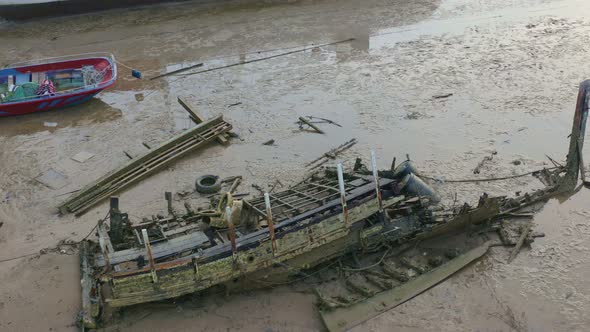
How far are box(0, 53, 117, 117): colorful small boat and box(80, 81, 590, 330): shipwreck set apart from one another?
6.70m

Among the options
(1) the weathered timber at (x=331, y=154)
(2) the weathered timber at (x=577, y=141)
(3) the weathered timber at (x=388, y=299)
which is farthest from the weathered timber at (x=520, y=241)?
(1) the weathered timber at (x=331, y=154)

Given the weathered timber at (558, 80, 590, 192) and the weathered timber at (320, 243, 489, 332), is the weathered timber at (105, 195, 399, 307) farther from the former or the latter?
the weathered timber at (558, 80, 590, 192)

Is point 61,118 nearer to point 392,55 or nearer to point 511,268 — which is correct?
point 392,55

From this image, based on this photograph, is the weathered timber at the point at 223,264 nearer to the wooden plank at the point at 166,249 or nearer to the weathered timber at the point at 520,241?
the wooden plank at the point at 166,249

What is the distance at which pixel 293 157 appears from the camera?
1155 cm

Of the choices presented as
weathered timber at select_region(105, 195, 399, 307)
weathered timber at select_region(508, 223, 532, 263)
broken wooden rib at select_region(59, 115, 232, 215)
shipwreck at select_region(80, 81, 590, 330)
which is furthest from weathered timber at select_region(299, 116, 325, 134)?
weathered timber at select_region(508, 223, 532, 263)

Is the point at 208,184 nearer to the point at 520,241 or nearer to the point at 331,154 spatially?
the point at 331,154

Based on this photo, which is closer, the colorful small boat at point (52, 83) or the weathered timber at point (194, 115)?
the weathered timber at point (194, 115)

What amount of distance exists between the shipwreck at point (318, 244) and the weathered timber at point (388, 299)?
0.6 inches

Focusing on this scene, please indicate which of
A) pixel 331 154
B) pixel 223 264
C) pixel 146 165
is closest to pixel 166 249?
pixel 223 264

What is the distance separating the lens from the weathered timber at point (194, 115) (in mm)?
12189

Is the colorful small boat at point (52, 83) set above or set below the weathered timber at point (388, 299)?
above

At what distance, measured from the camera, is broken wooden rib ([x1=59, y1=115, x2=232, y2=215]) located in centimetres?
1005

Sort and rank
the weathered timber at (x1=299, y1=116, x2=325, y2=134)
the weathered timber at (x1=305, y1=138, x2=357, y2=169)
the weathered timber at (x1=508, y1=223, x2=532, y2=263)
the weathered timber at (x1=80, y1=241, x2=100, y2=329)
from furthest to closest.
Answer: the weathered timber at (x1=299, y1=116, x2=325, y2=134), the weathered timber at (x1=305, y1=138, x2=357, y2=169), the weathered timber at (x1=508, y1=223, x2=532, y2=263), the weathered timber at (x1=80, y1=241, x2=100, y2=329)
